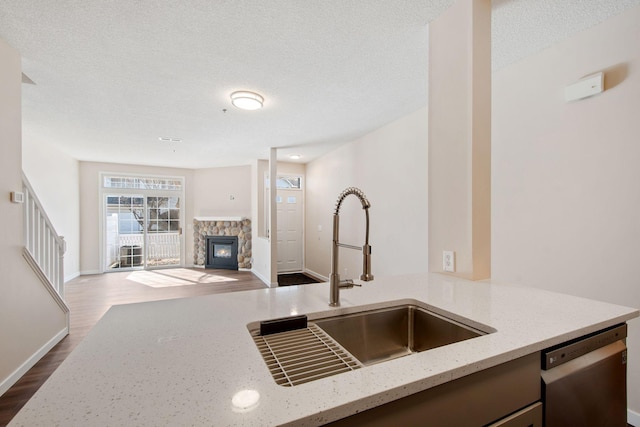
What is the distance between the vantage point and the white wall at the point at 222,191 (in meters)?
7.20

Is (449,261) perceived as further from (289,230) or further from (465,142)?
(289,230)

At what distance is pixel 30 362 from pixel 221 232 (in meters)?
4.74

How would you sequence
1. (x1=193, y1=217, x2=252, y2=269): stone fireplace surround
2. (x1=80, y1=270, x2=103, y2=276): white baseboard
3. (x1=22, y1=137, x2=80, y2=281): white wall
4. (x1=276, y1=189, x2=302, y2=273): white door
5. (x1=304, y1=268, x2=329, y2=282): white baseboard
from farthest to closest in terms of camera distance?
(x1=193, y1=217, x2=252, y2=269): stone fireplace surround < (x1=276, y1=189, x2=302, y2=273): white door < (x1=80, y1=270, x2=103, y2=276): white baseboard < (x1=304, y1=268, x2=329, y2=282): white baseboard < (x1=22, y1=137, x2=80, y2=281): white wall

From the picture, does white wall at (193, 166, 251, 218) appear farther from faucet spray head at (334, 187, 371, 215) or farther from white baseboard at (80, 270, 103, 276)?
faucet spray head at (334, 187, 371, 215)

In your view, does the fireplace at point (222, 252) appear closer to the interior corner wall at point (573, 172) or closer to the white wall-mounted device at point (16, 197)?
the white wall-mounted device at point (16, 197)

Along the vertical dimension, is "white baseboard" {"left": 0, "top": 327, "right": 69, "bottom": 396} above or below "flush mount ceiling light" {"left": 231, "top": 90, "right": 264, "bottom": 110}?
below

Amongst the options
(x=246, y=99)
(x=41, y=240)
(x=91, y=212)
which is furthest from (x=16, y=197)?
(x=91, y=212)

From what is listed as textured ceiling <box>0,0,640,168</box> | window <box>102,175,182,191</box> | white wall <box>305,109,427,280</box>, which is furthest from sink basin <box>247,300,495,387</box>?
window <box>102,175,182,191</box>

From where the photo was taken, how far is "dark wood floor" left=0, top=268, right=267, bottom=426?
7.37 ft

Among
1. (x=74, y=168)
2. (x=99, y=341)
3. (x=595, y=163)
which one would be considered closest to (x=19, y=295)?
(x=99, y=341)

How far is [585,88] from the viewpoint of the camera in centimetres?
188

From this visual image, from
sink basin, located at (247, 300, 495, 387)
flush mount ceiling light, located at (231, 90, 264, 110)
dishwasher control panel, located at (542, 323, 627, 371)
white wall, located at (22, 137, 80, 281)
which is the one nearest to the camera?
sink basin, located at (247, 300, 495, 387)

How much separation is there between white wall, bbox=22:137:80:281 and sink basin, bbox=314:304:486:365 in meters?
5.48

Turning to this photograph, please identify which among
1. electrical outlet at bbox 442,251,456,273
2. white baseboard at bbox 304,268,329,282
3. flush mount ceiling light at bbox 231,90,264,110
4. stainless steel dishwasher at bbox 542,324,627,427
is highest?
flush mount ceiling light at bbox 231,90,264,110
